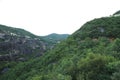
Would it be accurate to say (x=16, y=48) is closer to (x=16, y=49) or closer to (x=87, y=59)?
(x=16, y=49)

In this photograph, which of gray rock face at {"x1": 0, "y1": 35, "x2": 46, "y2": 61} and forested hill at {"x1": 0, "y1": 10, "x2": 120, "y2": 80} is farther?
gray rock face at {"x1": 0, "y1": 35, "x2": 46, "y2": 61}

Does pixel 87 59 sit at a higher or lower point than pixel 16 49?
higher

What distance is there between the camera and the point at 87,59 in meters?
49.3

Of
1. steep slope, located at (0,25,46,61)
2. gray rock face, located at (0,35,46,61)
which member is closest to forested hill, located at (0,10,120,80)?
gray rock face, located at (0,35,46,61)

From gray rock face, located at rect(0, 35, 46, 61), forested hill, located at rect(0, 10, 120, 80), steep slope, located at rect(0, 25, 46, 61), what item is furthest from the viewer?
steep slope, located at rect(0, 25, 46, 61)

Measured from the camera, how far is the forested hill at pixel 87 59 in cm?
4522

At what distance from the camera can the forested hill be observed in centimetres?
4522

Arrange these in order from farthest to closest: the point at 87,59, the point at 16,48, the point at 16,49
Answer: the point at 16,48
the point at 16,49
the point at 87,59

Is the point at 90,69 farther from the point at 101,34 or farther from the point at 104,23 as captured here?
the point at 104,23

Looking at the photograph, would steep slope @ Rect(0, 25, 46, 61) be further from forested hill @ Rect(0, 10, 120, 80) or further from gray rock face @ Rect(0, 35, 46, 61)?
forested hill @ Rect(0, 10, 120, 80)

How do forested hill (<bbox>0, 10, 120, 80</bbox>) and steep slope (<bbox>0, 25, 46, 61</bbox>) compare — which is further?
steep slope (<bbox>0, 25, 46, 61</bbox>)

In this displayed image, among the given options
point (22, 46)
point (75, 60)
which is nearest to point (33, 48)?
point (22, 46)

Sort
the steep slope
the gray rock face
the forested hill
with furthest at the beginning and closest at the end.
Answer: the steep slope → the gray rock face → the forested hill

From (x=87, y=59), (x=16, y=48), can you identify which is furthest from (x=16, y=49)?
(x=87, y=59)
